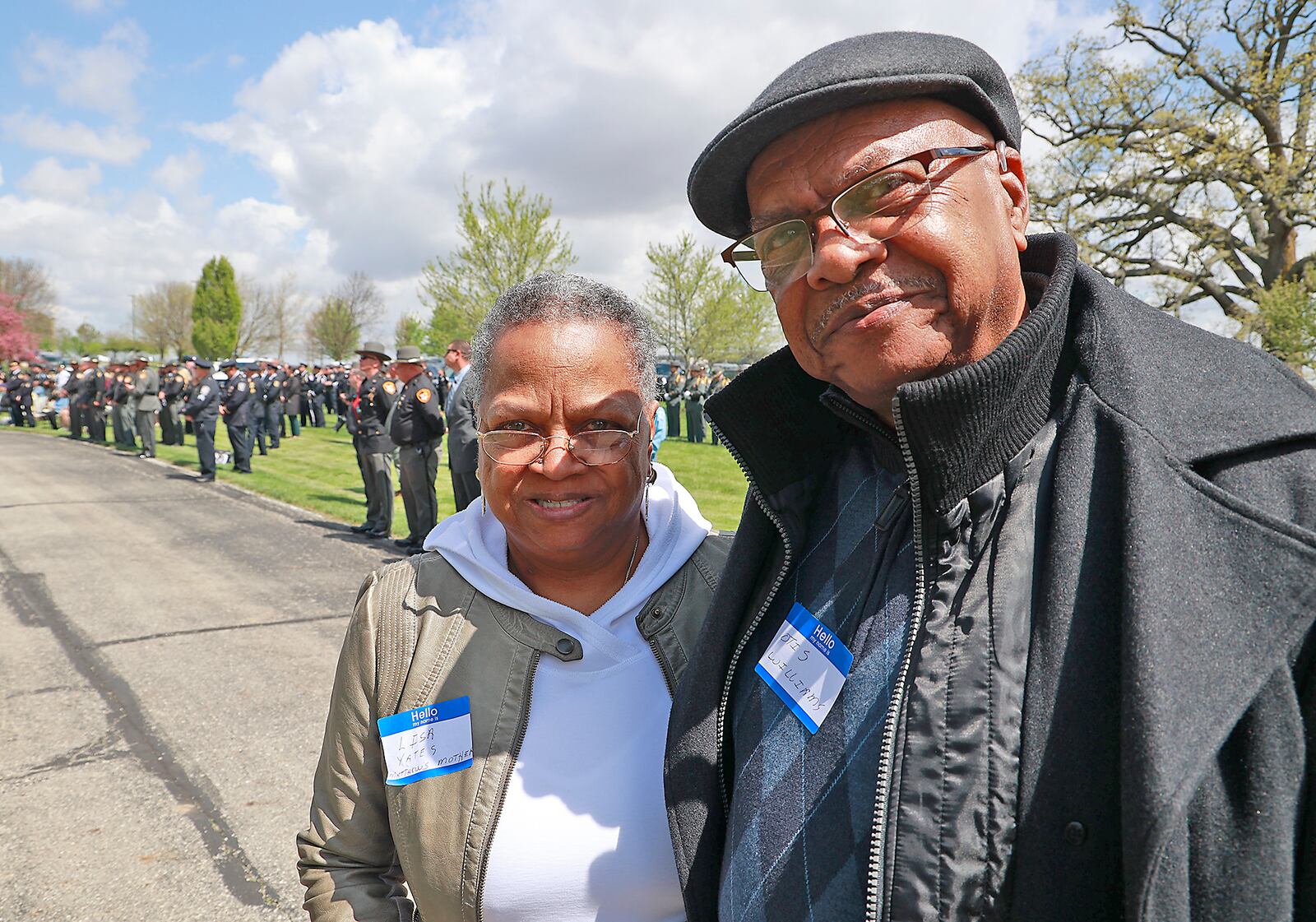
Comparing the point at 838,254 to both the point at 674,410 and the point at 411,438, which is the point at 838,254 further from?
the point at 674,410

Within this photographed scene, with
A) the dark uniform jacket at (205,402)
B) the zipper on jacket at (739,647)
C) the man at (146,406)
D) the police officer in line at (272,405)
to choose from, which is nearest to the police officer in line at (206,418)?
the dark uniform jacket at (205,402)

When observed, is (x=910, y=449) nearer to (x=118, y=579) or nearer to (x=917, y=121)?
(x=917, y=121)

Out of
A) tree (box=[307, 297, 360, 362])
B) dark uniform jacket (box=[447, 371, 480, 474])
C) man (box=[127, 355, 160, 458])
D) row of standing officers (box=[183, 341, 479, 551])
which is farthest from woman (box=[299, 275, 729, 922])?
tree (box=[307, 297, 360, 362])

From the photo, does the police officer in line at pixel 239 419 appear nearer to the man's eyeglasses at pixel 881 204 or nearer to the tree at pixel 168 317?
the man's eyeglasses at pixel 881 204

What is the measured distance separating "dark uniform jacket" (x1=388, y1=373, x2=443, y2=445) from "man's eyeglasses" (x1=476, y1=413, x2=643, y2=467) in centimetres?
842

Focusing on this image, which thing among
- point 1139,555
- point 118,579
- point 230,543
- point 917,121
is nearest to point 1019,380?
point 1139,555

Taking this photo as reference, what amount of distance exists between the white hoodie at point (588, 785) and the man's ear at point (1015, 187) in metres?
1.06

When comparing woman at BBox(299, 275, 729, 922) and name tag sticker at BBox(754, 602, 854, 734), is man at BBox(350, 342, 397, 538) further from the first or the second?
name tag sticker at BBox(754, 602, 854, 734)

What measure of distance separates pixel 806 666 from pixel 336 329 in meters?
63.3

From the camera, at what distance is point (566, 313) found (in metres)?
1.79

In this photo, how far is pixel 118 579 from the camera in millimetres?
8289

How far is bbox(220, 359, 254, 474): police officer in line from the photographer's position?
671 inches

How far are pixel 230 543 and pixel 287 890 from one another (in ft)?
25.0

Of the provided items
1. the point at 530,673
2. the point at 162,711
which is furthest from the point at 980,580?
the point at 162,711
